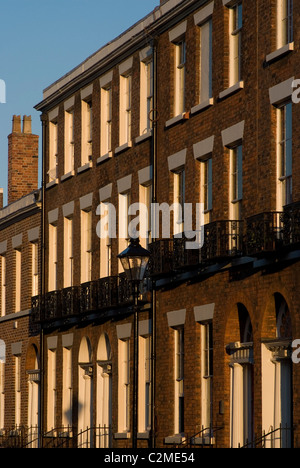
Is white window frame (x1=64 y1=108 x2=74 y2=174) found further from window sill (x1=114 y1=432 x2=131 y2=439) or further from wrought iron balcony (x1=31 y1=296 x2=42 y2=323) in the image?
window sill (x1=114 y1=432 x2=131 y2=439)

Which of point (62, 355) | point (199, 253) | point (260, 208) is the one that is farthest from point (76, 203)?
point (260, 208)

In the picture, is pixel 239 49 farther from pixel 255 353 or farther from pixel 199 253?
pixel 255 353

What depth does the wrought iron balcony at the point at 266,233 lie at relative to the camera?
2608 centimetres

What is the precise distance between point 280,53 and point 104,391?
13247 millimetres

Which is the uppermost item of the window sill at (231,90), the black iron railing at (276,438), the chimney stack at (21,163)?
the chimney stack at (21,163)

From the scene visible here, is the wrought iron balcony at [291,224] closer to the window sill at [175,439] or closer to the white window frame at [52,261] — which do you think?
the window sill at [175,439]

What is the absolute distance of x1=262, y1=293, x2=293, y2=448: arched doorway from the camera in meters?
26.5

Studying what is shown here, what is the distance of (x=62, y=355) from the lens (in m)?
39.8

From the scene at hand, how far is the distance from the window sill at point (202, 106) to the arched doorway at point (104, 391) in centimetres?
839

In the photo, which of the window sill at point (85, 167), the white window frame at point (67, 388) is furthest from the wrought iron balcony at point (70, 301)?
the window sill at point (85, 167)

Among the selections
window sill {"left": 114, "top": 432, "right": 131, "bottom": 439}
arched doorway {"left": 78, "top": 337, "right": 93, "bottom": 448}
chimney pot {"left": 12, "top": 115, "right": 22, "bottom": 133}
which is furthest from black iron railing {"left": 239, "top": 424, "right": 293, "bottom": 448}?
chimney pot {"left": 12, "top": 115, "right": 22, "bottom": 133}

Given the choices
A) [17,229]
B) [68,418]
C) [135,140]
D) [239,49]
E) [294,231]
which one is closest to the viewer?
[294,231]

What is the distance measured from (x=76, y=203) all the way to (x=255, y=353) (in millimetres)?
13136

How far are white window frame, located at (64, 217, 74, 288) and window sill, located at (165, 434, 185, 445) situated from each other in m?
9.24
